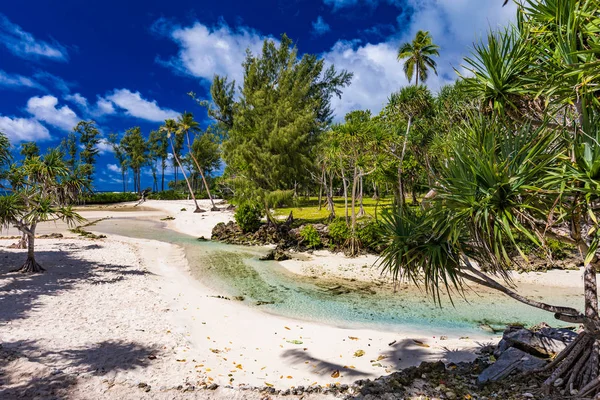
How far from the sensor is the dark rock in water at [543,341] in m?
5.59

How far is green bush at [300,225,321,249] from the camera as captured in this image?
2061cm

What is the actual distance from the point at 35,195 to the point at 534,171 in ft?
50.8

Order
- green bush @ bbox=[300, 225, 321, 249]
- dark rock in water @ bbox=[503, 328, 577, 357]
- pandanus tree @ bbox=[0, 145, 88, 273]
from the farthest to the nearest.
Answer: green bush @ bbox=[300, 225, 321, 249], pandanus tree @ bbox=[0, 145, 88, 273], dark rock in water @ bbox=[503, 328, 577, 357]

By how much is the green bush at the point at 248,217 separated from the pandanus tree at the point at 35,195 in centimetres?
1212

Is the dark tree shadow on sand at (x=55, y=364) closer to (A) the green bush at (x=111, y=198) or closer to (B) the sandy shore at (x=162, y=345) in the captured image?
(B) the sandy shore at (x=162, y=345)

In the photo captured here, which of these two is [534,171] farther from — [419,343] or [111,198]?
[111,198]

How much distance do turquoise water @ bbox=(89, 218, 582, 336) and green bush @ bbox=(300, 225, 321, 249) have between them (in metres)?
4.17

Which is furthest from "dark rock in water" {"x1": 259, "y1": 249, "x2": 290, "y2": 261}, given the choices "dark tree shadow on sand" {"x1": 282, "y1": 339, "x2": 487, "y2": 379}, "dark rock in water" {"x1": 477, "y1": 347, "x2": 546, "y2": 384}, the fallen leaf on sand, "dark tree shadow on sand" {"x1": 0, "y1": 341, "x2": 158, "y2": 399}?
"dark rock in water" {"x1": 477, "y1": 347, "x2": 546, "y2": 384}

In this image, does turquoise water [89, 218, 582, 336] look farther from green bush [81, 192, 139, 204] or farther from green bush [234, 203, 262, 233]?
green bush [81, 192, 139, 204]

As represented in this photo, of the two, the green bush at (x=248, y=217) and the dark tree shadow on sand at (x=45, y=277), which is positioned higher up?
the green bush at (x=248, y=217)

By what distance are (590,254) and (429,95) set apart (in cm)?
2171

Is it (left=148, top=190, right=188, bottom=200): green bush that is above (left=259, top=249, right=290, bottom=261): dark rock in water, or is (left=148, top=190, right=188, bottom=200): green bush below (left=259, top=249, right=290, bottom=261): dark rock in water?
above

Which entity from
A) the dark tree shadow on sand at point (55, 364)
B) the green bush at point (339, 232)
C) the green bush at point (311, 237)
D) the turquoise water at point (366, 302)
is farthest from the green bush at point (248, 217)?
the dark tree shadow on sand at point (55, 364)

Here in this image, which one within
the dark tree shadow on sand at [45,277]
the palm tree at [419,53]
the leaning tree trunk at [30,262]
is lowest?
the dark tree shadow on sand at [45,277]
